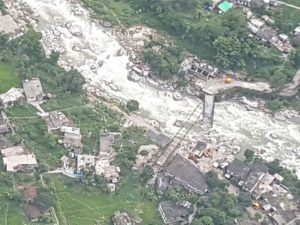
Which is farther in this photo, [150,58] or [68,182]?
[150,58]

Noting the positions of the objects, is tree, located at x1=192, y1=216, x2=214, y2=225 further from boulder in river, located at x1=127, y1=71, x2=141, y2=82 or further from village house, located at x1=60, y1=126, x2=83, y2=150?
boulder in river, located at x1=127, y1=71, x2=141, y2=82

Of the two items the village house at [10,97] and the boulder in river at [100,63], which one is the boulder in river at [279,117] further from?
the village house at [10,97]

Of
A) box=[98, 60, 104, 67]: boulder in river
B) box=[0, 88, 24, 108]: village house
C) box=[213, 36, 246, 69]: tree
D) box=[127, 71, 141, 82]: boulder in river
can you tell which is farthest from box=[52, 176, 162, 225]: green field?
box=[213, 36, 246, 69]: tree

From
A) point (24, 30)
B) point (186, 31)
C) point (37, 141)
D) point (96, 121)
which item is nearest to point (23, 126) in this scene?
point (37, 141)

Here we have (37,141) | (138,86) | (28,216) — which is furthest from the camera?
(138,86)

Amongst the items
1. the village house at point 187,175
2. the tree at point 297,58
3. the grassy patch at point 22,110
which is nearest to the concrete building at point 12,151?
the grassy patch at point 22,110

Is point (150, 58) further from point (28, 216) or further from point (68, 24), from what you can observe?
point (28, 216)

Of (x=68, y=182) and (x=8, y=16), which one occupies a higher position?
(x=8, y=16)
